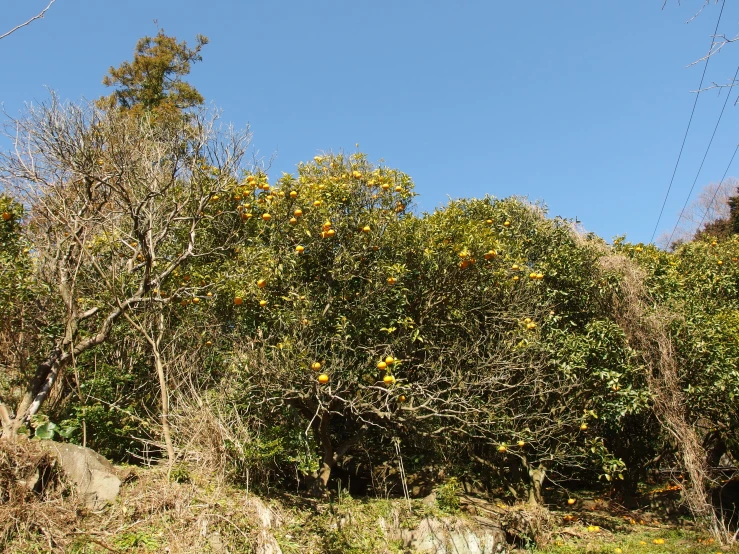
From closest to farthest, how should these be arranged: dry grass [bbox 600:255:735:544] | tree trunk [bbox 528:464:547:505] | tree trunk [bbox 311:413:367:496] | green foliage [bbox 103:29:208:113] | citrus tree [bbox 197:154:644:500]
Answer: citrus tree [bbox 197:154:644:500] → tree trunk [bbox 311:413:367:496] → dry grass [bbox 600:255:735:544] → tree trunk [bbox 528:464:547:505] → green foliage [bbox 103:29:208:113]

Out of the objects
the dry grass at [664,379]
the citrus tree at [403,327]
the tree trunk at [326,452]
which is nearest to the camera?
the citrus tree at [403,327]

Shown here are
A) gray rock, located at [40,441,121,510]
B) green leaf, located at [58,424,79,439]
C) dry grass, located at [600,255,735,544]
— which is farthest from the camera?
dry grass, located at [600,255,735,544]

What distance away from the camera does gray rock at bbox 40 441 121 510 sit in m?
4.71

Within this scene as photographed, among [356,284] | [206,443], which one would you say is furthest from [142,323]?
[356,284]

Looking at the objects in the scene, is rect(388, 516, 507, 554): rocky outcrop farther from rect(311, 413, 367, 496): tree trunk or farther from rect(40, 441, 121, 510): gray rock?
rect(40, 441, 121, 510): gray rock

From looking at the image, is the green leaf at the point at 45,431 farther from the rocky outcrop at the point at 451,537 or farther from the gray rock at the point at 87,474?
the rocky outcrop at the point at 451,537

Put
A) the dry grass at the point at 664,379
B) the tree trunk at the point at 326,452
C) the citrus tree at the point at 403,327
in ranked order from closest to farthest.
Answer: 1. the citrus tree at the point at 403,327
2. the tree trunk at the point at 326,452
3. the dry grass at the point at 664,379

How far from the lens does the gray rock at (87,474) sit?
4.71 metres

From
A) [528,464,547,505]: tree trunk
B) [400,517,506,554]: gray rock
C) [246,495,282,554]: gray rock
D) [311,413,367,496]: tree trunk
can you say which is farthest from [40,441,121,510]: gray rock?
[528,464,547,505]: tree trunk

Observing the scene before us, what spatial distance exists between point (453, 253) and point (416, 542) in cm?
323

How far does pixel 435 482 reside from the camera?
764 centimetres

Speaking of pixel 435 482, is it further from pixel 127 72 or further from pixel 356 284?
pixel 127 72

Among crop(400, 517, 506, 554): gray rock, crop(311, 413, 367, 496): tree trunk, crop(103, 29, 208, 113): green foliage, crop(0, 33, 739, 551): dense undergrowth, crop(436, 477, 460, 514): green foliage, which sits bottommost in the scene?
crop(400, 517, 506, 554): gray rock

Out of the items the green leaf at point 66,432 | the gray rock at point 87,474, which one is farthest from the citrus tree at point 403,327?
the green leaf at point 66,432
